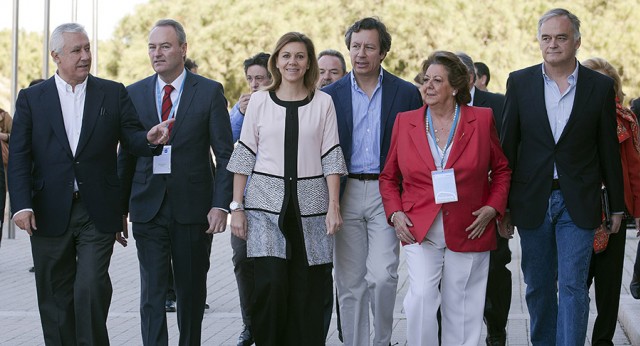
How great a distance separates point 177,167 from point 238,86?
3671cm

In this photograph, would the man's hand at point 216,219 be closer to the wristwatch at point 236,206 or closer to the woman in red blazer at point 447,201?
the wristwatch at point 236,206

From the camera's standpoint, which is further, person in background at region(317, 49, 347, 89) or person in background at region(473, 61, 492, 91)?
person in background at region(473, 61, 492, 91)

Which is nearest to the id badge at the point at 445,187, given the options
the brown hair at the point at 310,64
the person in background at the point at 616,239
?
the brown hair at the point at 310,64

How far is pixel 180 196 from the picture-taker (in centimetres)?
825

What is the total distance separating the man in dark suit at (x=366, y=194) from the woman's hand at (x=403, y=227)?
397 millimetres

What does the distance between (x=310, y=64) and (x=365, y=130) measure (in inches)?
27.3

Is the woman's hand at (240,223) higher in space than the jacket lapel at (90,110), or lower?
lower

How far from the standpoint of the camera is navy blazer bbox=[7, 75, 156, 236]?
7.71 metres

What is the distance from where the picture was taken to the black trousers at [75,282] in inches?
305

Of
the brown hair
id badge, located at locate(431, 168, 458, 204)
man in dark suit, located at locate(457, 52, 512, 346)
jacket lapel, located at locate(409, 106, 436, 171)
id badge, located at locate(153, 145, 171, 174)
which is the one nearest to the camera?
id badge, located at locate(431, 168, 458, 204)

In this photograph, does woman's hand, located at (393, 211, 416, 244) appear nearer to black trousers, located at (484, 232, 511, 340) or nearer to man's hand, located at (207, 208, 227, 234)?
man's hand, located at (207, 208, 227, 234)

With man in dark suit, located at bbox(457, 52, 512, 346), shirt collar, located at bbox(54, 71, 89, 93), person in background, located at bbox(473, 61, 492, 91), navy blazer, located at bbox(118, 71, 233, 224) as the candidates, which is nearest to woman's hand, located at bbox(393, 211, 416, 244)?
navy blazer, located at bbox(118, 71, 233, 224)

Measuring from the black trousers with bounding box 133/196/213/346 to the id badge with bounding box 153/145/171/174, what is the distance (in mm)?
209

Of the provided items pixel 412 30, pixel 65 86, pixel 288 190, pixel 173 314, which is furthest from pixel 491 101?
pixel 412 30
